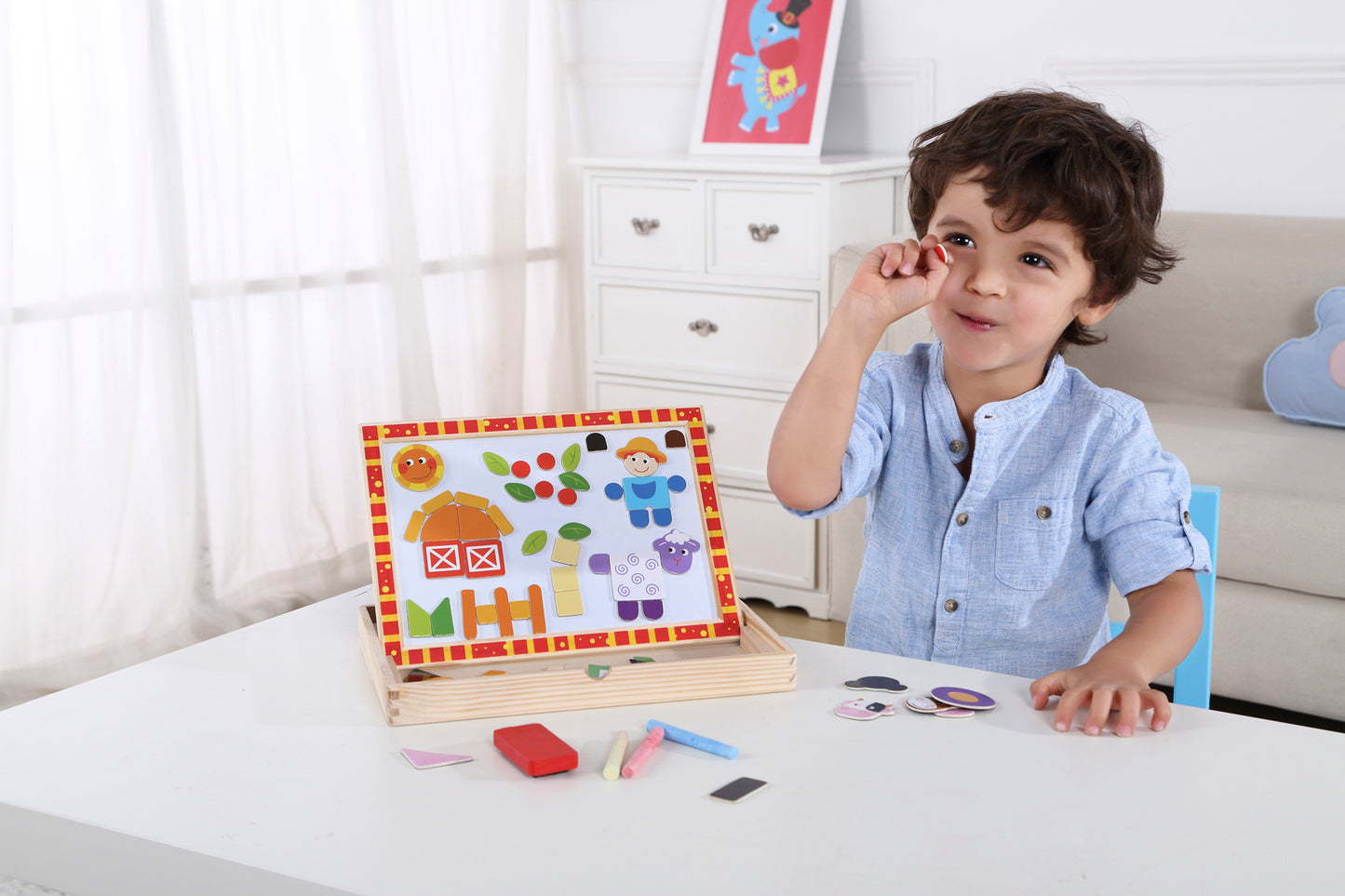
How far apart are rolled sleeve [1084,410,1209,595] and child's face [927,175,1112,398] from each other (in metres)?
0.13

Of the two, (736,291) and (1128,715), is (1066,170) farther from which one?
(736,291)

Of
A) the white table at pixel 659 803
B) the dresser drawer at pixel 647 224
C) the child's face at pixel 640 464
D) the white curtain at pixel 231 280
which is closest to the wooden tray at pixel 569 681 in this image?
the white table at pixel 659 803

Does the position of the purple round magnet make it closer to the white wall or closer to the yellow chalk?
the yellow chalk

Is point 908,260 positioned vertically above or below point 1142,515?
above

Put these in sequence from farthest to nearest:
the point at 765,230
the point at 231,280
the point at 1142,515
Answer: the point at 765,230, the point at 231,280, the point at 1142,515

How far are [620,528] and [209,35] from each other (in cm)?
200

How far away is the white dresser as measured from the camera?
2707 mm

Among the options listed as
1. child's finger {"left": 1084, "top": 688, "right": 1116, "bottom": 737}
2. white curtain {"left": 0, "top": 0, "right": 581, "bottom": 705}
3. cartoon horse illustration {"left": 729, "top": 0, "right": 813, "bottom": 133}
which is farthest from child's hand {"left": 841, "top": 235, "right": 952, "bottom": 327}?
cartoon horse illustration {"left": 729, "top": 0, "right": 813, "bottom": 133}

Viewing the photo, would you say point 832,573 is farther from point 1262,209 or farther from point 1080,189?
point 1080,189

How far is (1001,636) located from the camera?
112 centimetres

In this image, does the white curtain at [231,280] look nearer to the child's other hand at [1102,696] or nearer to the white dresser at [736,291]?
the white dresser at [736,291]

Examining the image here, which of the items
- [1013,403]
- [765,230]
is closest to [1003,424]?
[1013,403]

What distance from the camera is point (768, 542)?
2855mm

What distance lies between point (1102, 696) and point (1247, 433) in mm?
1768
